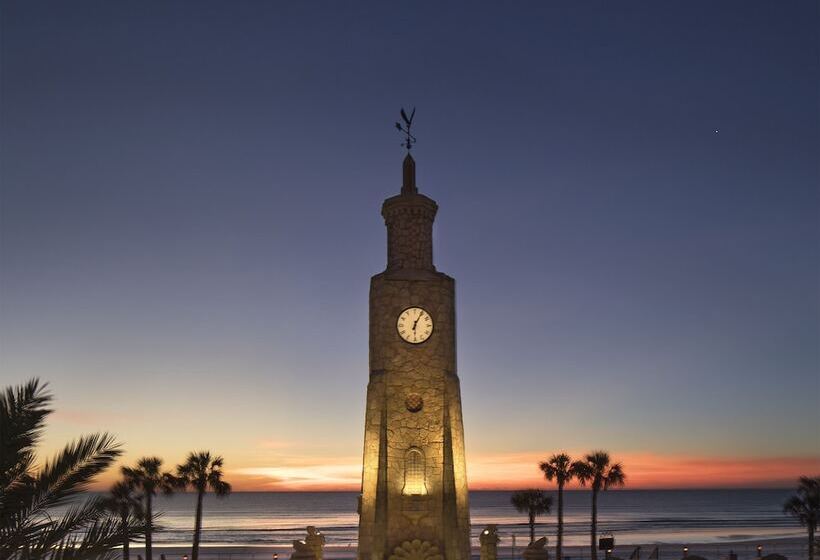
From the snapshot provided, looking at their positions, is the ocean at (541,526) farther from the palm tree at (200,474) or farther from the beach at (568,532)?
the palm tree at (200,474)

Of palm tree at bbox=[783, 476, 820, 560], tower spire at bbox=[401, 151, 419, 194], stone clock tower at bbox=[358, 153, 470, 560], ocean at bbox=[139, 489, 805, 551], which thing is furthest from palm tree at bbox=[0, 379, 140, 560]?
ocean at bbox=[139, 489, 805, 551]

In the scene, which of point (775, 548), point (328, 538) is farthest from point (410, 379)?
point (328, 538)

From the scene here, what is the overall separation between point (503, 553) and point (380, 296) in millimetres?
39432

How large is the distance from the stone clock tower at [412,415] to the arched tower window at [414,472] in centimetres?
3

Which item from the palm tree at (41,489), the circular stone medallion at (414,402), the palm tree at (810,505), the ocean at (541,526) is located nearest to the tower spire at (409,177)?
the circular stone medallion at (414,402)

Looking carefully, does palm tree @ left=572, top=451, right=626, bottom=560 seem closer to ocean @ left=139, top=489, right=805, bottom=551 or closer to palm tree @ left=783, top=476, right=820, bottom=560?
palm tree @ left=783, top=476, right=820, bottom=560

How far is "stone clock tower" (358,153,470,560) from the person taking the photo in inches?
899

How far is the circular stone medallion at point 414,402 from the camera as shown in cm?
2352

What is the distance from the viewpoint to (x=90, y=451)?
9234 millimetres

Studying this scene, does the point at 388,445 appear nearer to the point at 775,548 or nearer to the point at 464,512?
the point at 464,512

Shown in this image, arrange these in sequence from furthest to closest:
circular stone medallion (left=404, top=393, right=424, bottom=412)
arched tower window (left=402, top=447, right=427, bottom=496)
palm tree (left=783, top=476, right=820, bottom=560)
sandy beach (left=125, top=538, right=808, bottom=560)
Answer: sandy beach (left=125, top=538, right=808, bottom=560) < palm tree (left=783, top=476, right=820, bottom=560) < circular stone medallion (left=404, top=393, right=424, bottom=412) < arched tower window (left=402, top=447, right=427, bottom=496)

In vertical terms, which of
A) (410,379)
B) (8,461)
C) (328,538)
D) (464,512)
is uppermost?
(410,379)

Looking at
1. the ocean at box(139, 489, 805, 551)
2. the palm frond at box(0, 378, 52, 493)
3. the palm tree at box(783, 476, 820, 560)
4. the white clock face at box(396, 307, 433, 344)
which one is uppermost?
the white clock face at box(396, 307, 433, 344)

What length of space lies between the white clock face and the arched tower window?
3.42 meters
